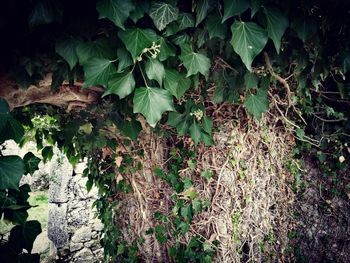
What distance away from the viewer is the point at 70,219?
6.11 metres

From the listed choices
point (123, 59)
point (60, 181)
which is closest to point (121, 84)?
point (123, 59)

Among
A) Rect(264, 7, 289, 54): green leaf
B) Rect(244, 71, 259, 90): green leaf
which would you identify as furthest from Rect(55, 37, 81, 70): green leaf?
Rect(244, 71, 259, 90): green leaf

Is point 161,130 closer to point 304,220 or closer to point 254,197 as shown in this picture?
point 254,197

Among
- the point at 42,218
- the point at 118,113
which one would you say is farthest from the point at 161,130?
the point at 42,218

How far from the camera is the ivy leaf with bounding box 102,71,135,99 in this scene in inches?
45.3

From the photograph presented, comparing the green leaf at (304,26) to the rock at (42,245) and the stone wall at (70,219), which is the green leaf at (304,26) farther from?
the rock at (42,245)

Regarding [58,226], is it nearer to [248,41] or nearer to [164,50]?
[164,50]

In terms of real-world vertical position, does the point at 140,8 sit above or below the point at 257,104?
above

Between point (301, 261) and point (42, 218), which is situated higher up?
point (301, 261)

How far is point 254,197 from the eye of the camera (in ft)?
8.75

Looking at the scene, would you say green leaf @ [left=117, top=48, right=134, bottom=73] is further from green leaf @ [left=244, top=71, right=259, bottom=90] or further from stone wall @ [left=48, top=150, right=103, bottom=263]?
stone wall @ [left=48, top=150, right=103, bottom=263]

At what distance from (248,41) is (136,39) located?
431 mm

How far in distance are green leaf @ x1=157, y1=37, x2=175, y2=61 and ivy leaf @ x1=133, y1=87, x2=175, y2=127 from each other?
0.14 meters

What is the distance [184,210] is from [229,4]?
67.8 inches
